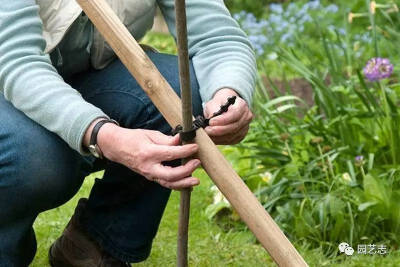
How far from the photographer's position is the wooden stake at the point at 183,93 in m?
1.80

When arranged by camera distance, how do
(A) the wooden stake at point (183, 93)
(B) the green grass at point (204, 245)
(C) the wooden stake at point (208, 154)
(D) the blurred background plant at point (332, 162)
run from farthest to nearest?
(D) the blurred background plant at point (332, 162)
(B) the green grass at point (204, 245)
(C) the wooden stake at point (208, 154)
(A) the wooden stake at point (183, 93)

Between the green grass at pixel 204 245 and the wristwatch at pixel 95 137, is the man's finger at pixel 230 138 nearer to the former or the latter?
the wristwatch at pixel 95 137

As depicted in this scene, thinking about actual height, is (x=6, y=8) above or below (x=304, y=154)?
above

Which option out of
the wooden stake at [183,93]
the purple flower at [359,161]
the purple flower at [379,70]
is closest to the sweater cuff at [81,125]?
the wooden stake at [183,93]

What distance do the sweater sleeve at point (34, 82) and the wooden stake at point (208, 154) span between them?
0.63 ft

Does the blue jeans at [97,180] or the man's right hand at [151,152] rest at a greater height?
the man's right hand at [151,152]

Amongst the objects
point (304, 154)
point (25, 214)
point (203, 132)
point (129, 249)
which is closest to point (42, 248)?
point (129, 249)

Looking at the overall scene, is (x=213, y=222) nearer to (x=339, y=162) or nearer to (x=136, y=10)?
(x=339, y=162)

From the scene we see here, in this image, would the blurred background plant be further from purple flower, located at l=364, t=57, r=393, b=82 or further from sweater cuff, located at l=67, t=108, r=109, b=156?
sweater cuff, located at l=67, t=108, r=109, b=156

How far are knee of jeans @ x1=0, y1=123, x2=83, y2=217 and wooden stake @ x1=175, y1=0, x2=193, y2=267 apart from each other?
0.44 meters

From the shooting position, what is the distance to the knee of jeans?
2258 millimetres

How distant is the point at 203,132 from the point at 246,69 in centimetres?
50

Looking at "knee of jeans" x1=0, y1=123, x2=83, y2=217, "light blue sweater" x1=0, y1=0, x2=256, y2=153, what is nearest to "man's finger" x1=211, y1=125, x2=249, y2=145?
"light blue sweater" x1=0, y1=0, x2=256, y2=153

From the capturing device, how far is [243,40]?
2.54 meters
